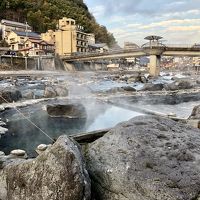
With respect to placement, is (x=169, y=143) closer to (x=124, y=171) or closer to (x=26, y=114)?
(x=124, y=171)

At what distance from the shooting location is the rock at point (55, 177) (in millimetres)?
3584

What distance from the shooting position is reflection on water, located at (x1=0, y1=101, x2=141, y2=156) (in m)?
10.3

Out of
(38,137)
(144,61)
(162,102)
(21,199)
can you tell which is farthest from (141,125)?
(144,61)

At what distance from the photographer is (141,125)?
475 cm

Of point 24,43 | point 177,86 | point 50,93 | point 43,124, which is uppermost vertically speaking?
point 24,43

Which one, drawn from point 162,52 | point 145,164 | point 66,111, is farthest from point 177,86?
point 145,164

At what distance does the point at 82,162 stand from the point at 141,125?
128 cm

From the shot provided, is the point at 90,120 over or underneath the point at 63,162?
underneath

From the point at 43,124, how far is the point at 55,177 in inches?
383

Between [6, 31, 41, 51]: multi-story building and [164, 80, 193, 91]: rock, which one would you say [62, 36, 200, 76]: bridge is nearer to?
[6, 31, 41, 51]: multi-story building

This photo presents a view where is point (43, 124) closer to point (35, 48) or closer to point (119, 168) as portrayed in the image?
point (119, 168)

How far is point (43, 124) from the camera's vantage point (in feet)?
43.2

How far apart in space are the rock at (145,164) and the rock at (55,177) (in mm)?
466

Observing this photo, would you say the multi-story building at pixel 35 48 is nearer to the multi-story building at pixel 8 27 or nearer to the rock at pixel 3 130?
the multi-story building at pixel 8 27
